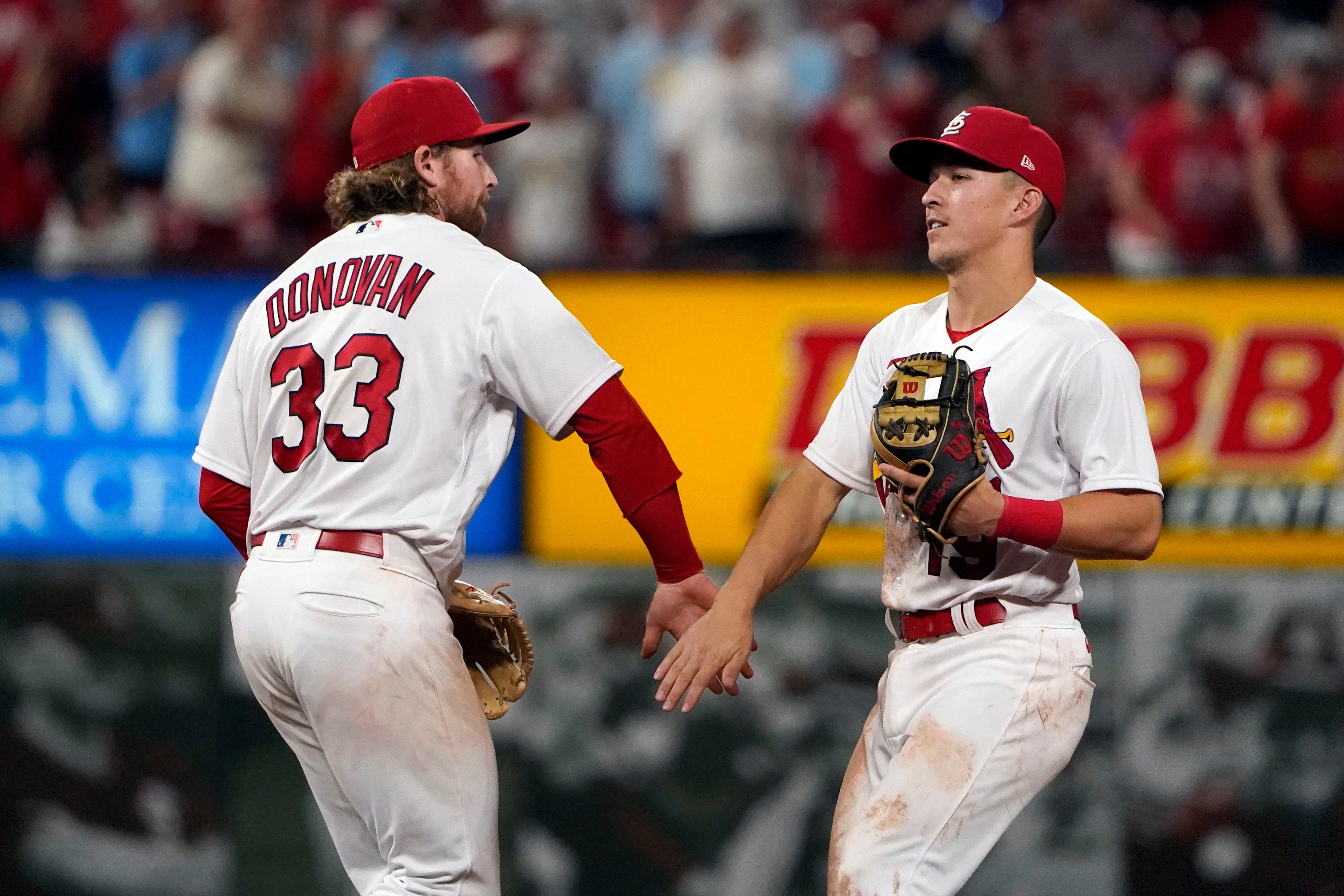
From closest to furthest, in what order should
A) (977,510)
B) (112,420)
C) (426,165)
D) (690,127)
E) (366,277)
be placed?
(977,510) → (366,277) → (426,165) → (112,420) → (690,127)

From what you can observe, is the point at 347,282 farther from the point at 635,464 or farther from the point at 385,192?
the point at 635,464

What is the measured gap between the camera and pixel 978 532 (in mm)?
3441

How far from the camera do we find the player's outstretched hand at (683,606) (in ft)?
12.5

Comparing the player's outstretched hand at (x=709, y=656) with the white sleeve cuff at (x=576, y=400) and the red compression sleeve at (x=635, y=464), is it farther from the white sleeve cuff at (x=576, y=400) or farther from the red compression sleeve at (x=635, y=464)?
the white sleeve cuff at (x=576, y=400)

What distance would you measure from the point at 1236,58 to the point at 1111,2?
821mm

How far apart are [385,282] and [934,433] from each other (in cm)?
123

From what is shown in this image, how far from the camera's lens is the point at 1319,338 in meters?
6.74

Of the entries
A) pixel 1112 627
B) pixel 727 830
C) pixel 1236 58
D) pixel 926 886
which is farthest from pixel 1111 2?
pixel 926 886

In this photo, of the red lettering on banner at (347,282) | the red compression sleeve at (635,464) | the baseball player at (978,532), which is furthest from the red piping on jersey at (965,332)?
the red lettering on banner at (347,282)

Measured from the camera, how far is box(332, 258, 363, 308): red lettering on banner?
3611 mm

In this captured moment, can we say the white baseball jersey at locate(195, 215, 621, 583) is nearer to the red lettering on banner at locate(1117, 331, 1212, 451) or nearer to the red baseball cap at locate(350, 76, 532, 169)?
the red baseball cap at locate(350, 76, 532, 169)

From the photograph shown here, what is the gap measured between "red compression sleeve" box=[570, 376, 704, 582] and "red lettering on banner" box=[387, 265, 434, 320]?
436mm

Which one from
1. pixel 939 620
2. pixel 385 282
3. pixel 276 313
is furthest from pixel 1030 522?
pixel 276 313

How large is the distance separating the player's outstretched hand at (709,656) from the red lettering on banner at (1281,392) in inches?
147
